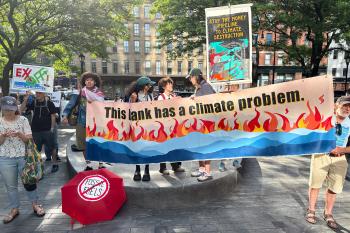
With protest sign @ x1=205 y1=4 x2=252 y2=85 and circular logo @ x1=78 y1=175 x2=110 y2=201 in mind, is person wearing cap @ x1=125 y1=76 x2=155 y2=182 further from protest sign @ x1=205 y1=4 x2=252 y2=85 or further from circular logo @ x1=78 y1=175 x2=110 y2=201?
protest sign @ x1=205 y1=4 x2=252 y2=85

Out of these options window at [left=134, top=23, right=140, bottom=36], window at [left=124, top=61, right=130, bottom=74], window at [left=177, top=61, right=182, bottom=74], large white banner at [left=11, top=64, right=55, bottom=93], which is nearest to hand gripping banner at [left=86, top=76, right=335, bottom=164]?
large white banner at [left=11, top=64, right=55, bottom=93]

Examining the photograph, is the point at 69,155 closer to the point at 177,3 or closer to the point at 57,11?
the point at 57,11

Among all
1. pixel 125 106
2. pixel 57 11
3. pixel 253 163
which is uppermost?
pixel 57 11

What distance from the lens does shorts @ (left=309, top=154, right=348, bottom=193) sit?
4.12 meters

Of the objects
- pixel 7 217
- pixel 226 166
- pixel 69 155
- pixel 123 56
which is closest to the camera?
pixel 7 217

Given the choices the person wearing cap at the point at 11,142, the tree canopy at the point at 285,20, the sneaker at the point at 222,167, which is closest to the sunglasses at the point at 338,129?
the sneaker at the point at 222,167

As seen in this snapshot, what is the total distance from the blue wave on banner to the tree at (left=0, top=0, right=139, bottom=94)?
512 inches

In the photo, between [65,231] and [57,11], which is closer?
[65,231]

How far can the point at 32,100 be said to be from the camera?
7711mm

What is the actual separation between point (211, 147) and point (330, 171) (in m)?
1.69

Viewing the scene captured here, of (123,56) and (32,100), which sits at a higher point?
(123,56)

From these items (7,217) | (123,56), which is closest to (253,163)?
(7,217)

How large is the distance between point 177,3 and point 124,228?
671 inches

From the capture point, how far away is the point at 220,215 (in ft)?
15.2
